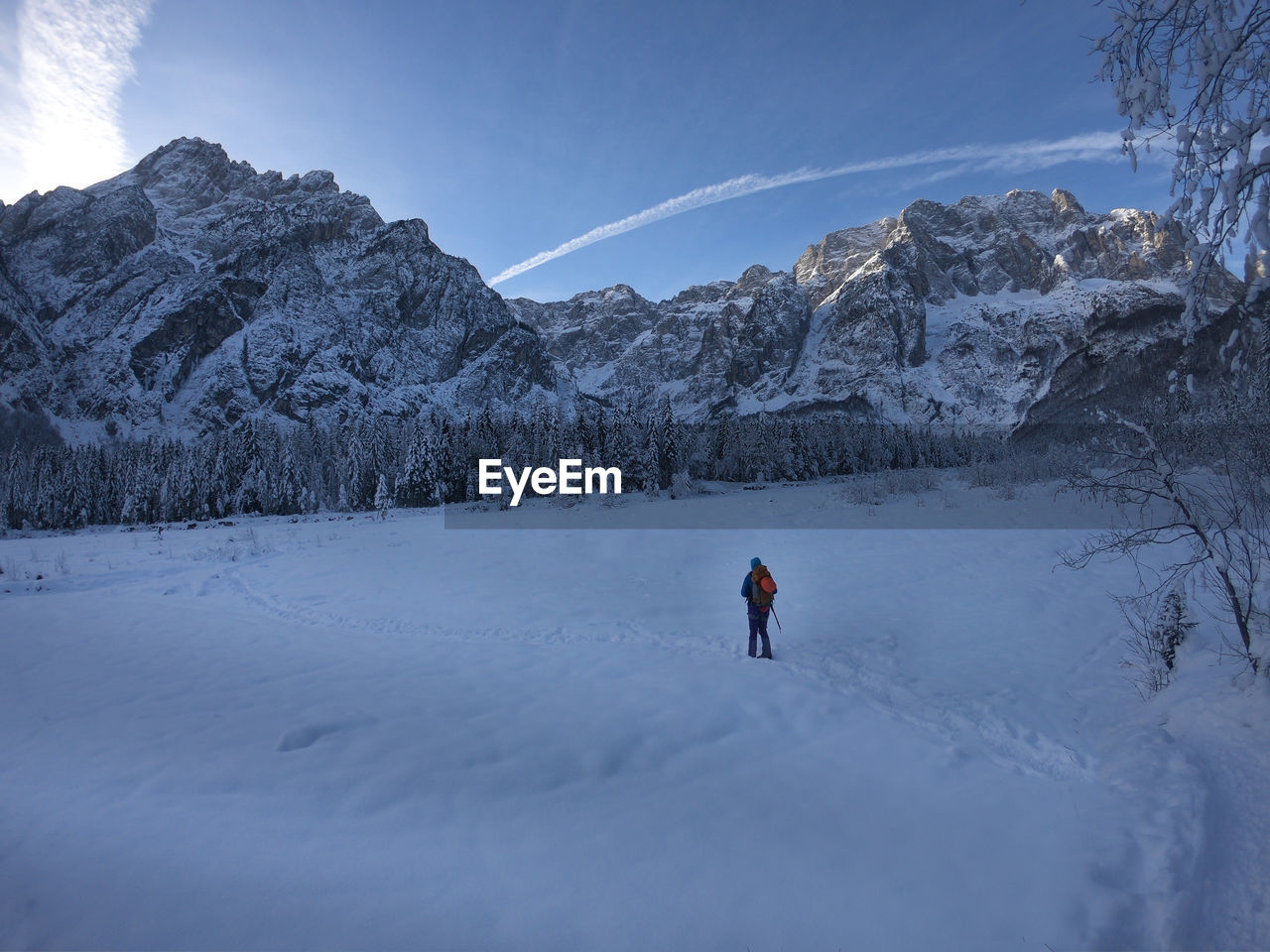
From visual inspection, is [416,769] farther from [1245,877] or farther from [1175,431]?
[1175,431]

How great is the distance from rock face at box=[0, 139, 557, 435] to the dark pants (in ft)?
534

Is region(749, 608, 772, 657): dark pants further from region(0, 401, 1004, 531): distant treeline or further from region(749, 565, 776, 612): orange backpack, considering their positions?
region(0, 401, 1004, 531): distant treeline

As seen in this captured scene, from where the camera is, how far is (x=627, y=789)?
219 inches

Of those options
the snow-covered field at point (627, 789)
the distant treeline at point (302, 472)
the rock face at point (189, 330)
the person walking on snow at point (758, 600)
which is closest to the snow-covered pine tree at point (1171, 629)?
the snow-covered field at point (627, 789)

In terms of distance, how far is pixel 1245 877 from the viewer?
13.6 feet

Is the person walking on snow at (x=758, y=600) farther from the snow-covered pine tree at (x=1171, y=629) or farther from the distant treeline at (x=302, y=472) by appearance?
the distant treeline at (x=302, y=472)

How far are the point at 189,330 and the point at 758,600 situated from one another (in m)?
207

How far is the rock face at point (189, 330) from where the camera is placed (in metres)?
143

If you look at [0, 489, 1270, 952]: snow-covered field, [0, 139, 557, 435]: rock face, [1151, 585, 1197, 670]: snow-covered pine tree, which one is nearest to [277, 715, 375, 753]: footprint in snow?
[0, 489, 1270, 952]: snow-covered field

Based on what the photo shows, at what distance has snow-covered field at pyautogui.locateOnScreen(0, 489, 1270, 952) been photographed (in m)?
3.92

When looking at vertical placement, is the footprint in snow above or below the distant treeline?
below

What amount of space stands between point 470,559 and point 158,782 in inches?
645

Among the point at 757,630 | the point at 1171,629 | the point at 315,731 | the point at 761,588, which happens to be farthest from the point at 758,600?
the point at 315,731

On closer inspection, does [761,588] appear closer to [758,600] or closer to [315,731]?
[758,600]
